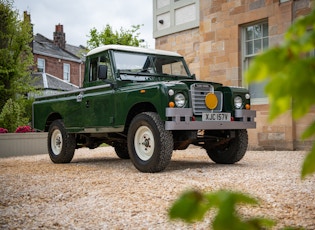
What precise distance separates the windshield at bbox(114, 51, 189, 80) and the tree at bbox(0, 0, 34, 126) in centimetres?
1007

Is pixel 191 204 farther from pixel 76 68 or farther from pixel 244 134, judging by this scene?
pixel 76 68

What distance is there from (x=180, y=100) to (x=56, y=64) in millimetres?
28458

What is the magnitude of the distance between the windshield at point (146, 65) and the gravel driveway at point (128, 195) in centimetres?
161

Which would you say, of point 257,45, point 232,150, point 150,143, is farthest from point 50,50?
point 150,143

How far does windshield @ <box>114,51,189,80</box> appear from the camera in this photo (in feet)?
22.0

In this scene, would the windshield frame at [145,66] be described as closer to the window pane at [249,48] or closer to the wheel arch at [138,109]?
the wheel arch at [138,109]

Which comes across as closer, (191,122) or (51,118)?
(191,122)

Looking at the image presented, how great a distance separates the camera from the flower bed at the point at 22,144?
1044 centimetres

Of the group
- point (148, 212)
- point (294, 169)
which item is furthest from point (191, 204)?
point (294, 169)

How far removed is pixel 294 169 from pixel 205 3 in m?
6.67

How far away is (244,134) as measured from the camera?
6.62 meters

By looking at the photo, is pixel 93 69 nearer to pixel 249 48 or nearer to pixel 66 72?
pixel 249 48

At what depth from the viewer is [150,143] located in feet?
18.6

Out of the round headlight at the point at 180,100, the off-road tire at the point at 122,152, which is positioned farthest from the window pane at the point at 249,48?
the round headlight at the point at 180,100
